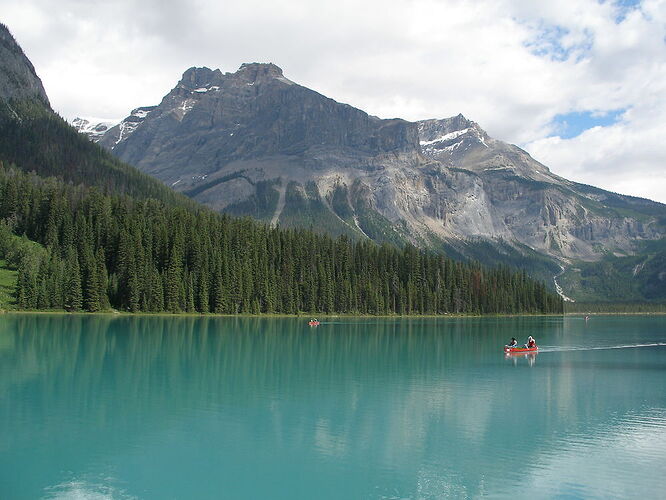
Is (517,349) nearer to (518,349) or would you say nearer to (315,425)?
(518,349)

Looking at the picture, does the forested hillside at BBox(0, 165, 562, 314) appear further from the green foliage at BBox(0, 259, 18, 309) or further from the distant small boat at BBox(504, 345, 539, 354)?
the distant small boat at BBox(504, 345, 539, 354)

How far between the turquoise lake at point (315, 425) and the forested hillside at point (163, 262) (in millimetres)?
59962

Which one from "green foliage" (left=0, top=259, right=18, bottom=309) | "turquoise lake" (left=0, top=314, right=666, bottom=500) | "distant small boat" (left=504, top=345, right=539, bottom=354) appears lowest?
"turquoise lake" (left=0, top=314, right=666, bottom=500)

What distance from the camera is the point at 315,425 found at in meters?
37.6

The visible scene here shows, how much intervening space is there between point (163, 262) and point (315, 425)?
121m

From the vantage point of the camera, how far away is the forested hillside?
13238 cm

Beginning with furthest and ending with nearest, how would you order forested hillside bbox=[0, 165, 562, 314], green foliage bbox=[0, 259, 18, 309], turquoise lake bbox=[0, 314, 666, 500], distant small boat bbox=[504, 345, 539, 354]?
forested hillside bbox=[0, 165, 562, 314] → green foliage bbox=[0, 259, 18, 309] → distant small boat bbox=[504, 345, 539, 354] → turquoise lake bbox=[0, 314, 666, 500]

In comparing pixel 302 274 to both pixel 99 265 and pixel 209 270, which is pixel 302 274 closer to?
pixel 209 270

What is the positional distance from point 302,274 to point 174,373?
406 feet

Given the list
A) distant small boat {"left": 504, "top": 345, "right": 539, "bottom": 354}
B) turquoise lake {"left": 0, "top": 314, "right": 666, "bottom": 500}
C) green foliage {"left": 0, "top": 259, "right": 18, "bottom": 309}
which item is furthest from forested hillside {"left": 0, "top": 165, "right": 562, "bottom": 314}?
distant small boat {"left": 504, "top": 345, "right": 539, "bottom": 354}

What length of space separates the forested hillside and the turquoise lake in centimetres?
5996

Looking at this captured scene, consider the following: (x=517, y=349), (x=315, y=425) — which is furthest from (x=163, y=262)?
(x=315, y=425)

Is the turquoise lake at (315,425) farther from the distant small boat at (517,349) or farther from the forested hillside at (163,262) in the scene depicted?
the forested hillside at (163,262)

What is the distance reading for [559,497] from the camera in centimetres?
2684
